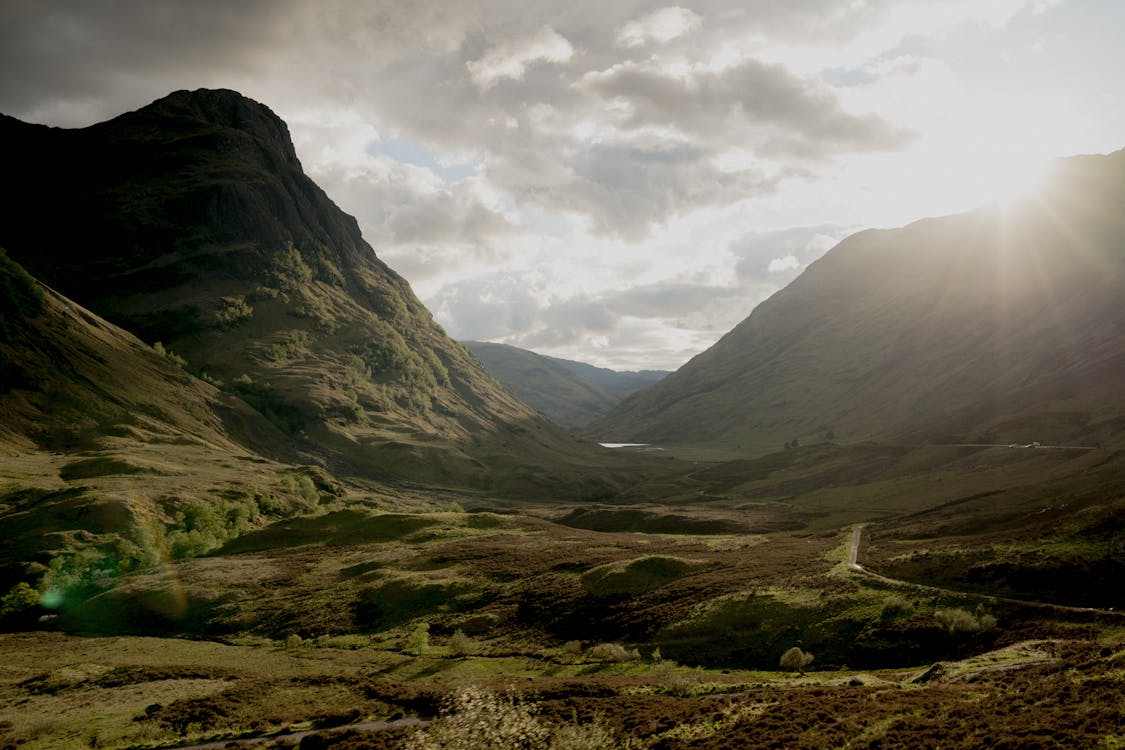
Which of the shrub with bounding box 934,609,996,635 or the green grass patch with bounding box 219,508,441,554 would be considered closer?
the shrub with bounding box 934,609,996,635

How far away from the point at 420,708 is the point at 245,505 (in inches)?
3770

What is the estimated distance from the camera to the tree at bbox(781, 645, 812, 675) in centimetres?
4419

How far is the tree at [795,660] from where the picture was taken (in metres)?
44.2

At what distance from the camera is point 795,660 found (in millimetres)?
44438

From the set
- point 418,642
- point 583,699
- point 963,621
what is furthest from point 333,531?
point 963,621

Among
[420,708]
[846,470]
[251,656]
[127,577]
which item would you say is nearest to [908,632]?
[420,708]

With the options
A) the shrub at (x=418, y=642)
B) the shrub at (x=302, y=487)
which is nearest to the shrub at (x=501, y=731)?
the shrub at (x=418, y=642)

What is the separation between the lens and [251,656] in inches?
2217

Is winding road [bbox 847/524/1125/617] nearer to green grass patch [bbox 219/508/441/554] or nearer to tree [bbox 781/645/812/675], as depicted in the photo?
tree [bbox 781/645/812/675]

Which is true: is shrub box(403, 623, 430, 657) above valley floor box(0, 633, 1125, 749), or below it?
below

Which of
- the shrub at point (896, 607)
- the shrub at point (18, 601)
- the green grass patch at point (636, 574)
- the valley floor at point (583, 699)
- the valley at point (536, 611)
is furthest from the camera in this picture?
the shrub at point (18, 601)

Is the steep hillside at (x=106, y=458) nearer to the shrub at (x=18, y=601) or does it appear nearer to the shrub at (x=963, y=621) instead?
the shrub at (x=18, y=601)

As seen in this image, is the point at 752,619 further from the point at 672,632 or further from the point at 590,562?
the point at 590,562

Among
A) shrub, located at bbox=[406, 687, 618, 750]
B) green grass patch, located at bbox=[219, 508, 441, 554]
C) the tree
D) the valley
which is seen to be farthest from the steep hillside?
the tree
